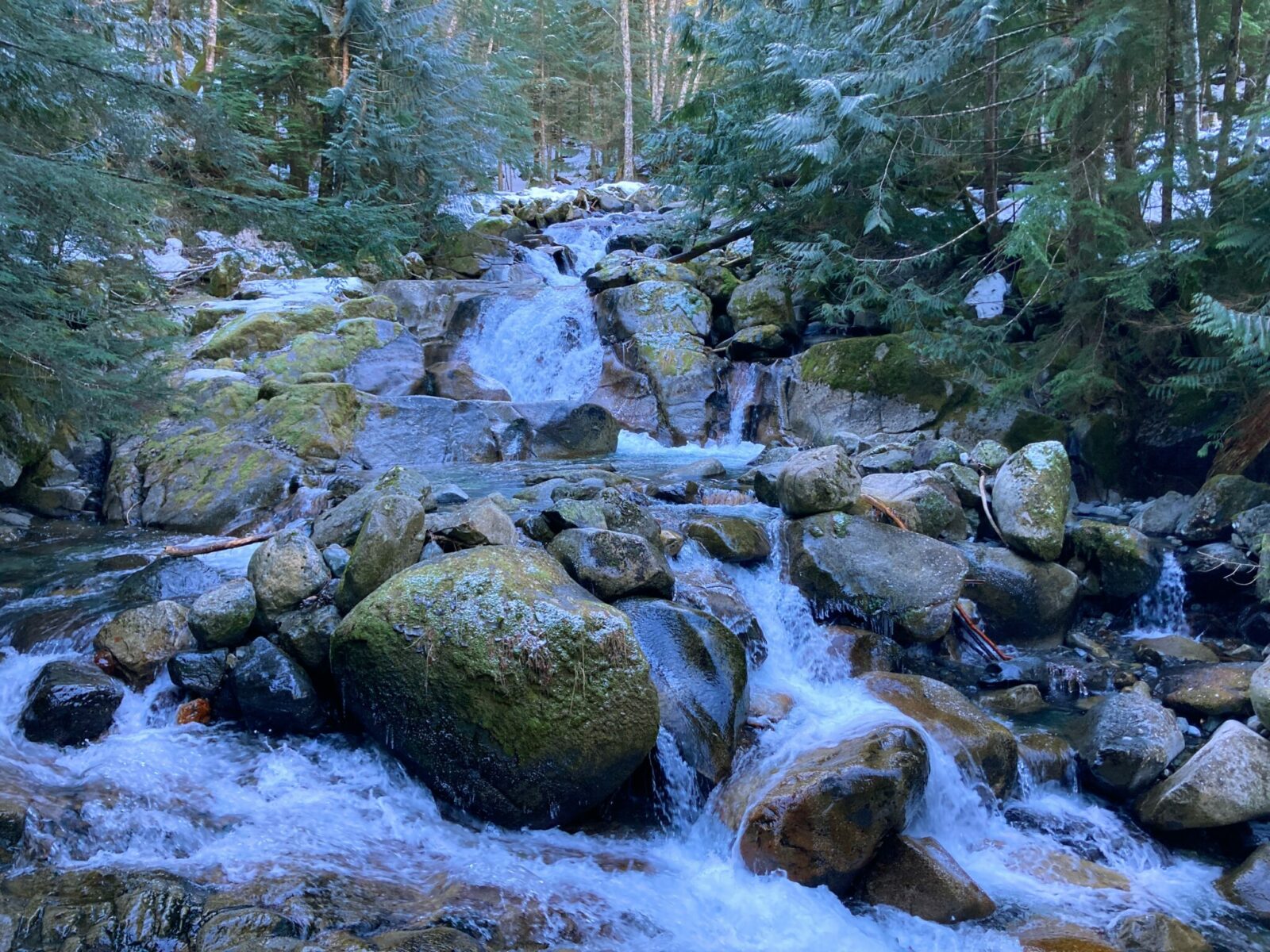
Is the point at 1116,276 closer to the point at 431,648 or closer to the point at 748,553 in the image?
the point at 748,553

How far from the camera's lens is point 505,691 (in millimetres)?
4508

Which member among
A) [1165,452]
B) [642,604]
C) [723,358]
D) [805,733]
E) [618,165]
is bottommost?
[805,733]

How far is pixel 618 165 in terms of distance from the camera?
123 ft

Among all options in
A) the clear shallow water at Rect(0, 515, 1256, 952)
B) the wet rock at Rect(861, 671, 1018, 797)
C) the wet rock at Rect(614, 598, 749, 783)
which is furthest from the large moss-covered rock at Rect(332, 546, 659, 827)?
the wet rock at Rect(861, 671, 1018, 797)

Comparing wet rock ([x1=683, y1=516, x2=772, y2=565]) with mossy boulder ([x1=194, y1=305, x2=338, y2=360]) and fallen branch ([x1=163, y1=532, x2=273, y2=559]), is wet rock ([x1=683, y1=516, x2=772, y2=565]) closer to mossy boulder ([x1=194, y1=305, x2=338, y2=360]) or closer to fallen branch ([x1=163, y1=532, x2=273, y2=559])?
fallen branch ([x1=163, y1=532, x2=273, y2=559])

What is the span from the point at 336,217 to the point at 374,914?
7017 millimetres

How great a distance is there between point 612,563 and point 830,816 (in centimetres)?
250

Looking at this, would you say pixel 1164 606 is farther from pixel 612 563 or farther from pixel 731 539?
pixel 612 563

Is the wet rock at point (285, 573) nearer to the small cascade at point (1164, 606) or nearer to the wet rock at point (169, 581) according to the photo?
the wet rock at point (169, 581)

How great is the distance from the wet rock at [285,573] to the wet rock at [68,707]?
112 centimetres

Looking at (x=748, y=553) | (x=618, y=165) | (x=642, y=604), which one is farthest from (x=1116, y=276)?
(x=618, y=165)

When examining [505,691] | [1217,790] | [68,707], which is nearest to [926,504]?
[1217,790]

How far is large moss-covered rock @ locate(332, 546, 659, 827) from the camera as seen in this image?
4.52 meters

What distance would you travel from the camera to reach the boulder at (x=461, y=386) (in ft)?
45.2
